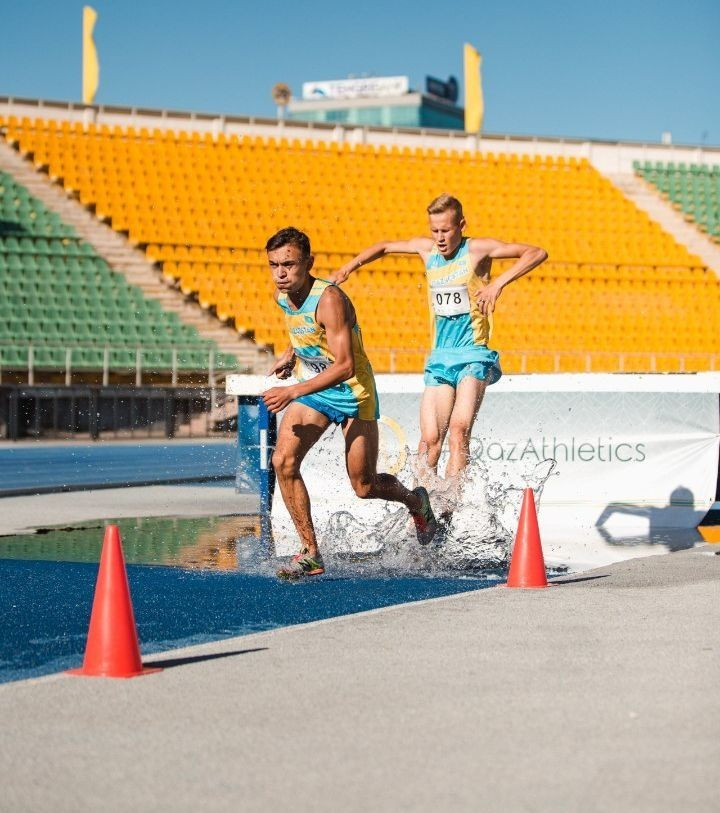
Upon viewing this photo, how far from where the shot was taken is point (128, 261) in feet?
100.0

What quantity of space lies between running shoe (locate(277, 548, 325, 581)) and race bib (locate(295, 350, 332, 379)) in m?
0.95

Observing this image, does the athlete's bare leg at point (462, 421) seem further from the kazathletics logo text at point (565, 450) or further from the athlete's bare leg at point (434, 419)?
the kazathletics logo text at point (565, 450)

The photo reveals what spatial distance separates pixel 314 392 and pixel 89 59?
3442 cm

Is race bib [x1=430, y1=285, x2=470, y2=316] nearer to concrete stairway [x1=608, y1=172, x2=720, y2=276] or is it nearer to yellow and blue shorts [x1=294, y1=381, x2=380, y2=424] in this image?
yellow and blue shorts [x1=294, y1=381, x2=380, y2=424]

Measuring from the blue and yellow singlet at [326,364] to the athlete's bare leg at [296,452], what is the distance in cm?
6

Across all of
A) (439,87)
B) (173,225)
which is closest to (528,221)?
(173,225)

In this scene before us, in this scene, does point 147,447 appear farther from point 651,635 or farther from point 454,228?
point 651,635

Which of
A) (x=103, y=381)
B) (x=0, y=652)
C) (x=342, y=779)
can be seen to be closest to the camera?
(x=342, y=779)

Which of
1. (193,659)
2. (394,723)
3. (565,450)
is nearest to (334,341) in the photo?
(193,659)

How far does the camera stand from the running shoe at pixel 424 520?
8.08 metres

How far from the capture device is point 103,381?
89.1ft

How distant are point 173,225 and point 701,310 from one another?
1243 cm

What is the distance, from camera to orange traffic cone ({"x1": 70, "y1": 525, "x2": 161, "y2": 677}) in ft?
15.0

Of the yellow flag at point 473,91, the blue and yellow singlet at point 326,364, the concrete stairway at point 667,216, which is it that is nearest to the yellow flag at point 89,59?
the yellow flag at point 473,91
